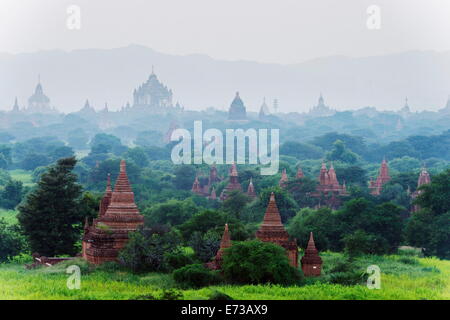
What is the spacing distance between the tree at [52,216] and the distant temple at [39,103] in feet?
442

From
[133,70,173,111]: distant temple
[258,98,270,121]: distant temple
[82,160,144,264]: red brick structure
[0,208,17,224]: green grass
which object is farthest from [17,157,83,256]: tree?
[258,98,270,121]: distant temple

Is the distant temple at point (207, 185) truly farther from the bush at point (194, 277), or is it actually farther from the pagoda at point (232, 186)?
the bush at point (194, 277)

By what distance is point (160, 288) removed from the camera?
3228 cm

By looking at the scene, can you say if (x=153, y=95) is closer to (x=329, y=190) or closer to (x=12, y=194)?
(x=12, y=194)

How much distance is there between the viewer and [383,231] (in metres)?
47.8

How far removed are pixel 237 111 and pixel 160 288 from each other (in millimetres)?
130162

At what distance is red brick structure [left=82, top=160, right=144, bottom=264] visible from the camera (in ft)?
119

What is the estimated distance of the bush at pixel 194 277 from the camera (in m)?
32.5

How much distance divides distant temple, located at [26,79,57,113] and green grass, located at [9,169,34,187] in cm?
6568

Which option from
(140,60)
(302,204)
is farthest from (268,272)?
(140,60)

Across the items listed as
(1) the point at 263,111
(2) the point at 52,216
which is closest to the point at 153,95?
(1) the point at 263,111

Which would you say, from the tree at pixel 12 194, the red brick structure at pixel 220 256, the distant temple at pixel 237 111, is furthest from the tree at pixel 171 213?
the distant temple at pixel 237 111
